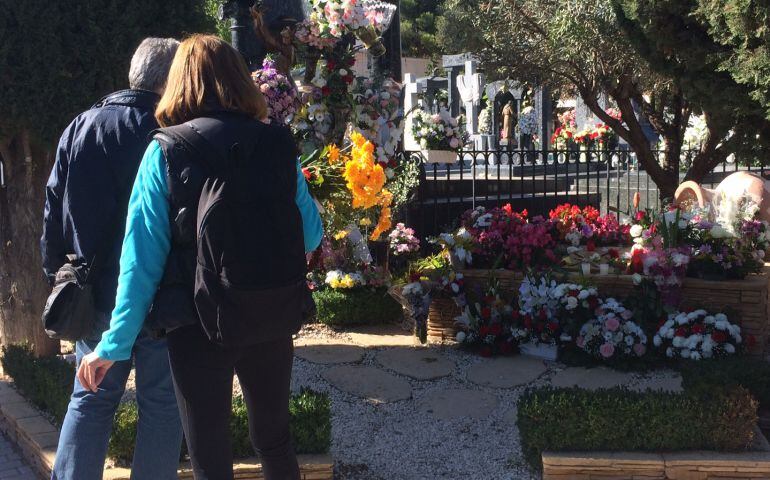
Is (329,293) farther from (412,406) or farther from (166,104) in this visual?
(166,104)

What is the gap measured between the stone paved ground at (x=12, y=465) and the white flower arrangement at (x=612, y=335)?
305cm

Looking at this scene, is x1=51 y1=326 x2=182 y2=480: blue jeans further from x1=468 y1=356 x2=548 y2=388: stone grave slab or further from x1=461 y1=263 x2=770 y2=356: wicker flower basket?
x1=461 y1=263 x2=770 y2=356: wicker flower basket

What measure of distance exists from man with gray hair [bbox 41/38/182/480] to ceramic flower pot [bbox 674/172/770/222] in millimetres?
5014

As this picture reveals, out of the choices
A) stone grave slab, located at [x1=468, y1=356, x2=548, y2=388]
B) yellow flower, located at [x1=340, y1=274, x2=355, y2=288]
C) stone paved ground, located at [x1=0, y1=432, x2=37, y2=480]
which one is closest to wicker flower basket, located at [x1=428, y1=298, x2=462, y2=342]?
stone grave slab, located at [x1=468, y1=356, x2=548, y2=388]

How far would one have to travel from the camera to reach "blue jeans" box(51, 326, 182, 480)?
2627 millimetres

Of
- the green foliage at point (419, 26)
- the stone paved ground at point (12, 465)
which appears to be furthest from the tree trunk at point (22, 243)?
the green foliage at point (419, 26)

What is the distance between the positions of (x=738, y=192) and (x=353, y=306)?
3.43 meters

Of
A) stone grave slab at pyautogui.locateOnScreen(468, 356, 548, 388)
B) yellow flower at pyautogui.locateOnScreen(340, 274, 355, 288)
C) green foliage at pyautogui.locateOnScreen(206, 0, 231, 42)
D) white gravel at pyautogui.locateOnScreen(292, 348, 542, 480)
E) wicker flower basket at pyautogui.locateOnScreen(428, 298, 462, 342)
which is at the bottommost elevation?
white gravel at pyautogui.locateOnScreen(292, 348, 542, 480)

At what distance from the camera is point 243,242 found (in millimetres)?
2078

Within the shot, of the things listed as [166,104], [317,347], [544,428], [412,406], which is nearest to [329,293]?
[317,347]

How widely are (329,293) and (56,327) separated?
10.7 ft

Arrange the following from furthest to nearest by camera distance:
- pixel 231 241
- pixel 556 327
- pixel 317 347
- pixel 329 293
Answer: pixel 329 293, pixel 317 347, pixel 556 327, pixel 231 241

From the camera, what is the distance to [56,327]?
2.50 m

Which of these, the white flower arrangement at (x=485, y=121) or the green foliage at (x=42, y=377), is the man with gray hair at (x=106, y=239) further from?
the white flower arrangement at (x=485, y=121)
